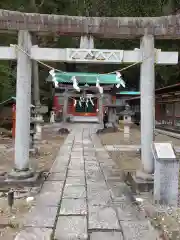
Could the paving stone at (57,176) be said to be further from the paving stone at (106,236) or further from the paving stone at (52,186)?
the paving stone at (106,236)

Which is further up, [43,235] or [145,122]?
[145,122]

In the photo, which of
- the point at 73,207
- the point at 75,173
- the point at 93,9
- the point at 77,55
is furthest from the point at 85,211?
the point at 93,9

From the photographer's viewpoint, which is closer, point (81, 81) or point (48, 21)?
point (48, 21)

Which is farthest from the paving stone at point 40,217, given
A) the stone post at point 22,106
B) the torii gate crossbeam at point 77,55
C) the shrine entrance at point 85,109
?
the shrine entrance at point 85,109

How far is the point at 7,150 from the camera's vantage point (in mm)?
11109

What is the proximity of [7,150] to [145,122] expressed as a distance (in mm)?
6970

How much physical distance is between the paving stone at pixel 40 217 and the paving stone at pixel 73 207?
163 mm

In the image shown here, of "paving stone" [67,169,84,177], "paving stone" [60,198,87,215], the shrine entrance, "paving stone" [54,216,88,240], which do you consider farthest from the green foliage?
"paving stone" [54,216,88,240]

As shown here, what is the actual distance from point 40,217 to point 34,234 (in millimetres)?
550

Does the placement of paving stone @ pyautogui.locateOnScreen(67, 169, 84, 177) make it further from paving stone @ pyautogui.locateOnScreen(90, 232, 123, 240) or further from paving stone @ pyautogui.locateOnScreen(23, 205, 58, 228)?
paving stone @ pyautogui.locateOnScreen(90, 232, 123, 240)

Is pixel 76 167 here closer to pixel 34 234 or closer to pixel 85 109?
pixel 34 234

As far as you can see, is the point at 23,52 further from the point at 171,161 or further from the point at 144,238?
the point at 144,238

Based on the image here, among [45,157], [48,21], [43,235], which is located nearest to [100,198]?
[43,235]

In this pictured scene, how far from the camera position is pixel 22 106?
19.7 ft
